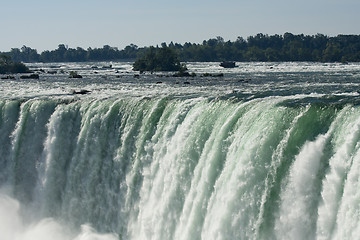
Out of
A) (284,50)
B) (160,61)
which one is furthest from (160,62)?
(284,50)

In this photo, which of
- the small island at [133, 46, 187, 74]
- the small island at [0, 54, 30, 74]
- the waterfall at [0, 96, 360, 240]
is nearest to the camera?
the waterfall at [0, 96, 360, 240]

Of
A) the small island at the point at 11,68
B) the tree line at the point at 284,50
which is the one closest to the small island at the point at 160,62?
the small island at the point at 11,68

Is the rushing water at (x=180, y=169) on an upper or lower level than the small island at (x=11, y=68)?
upper

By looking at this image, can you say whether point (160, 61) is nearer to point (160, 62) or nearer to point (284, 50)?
point (160, 62)

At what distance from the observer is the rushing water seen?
13.9m

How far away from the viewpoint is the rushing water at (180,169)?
13898mm

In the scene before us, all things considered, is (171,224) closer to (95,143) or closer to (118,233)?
(118,233)

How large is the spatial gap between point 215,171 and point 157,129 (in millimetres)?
4502

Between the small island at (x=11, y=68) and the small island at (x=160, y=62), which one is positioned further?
the small island at (x=160, y=62)

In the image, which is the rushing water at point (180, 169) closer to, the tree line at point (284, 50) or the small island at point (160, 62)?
the small island at point (160, 62)

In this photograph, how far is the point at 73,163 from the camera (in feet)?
78.2

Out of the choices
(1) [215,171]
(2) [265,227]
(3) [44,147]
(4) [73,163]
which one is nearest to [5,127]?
(3) [44,147]

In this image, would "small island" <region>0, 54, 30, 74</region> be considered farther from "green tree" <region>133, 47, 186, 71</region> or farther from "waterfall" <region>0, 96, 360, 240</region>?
"waterfall" <region>0, 96, 360, 240</region>

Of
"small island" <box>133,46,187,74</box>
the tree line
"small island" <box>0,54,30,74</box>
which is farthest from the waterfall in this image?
the tree line
